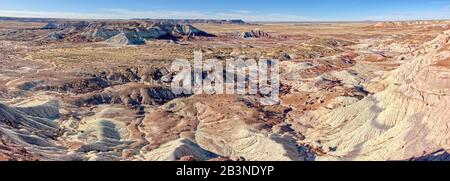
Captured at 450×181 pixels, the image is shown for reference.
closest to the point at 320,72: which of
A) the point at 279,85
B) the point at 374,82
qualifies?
the point at 279,85

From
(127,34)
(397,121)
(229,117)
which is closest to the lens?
(397,121)

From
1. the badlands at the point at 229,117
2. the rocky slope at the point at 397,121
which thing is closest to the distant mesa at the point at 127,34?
the badlands at the point at 229,117

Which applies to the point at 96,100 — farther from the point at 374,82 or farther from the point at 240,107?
the point at 374,82

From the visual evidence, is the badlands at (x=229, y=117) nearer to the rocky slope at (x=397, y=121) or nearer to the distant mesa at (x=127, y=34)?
the rocky slope at (x=397, y=121)

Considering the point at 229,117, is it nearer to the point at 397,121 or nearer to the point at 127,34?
the point at 397,121

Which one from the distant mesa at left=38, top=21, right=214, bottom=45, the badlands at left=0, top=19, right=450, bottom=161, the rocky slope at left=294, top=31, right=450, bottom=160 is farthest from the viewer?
the distant mesa at left=38, top=21, right=214, bottom=45

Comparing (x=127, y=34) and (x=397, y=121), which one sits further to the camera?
(x=127, y=34)

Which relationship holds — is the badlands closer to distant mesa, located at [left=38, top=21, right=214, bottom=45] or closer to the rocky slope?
the rocky slope

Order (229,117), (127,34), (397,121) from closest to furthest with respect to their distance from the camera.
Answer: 1. (397,121)
2. (229,117)
3. (127,34)

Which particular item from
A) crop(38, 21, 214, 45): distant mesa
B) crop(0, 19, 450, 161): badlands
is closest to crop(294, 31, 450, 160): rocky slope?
crop(0, 19, 450, 161): badlands

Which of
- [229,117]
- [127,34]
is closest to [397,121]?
[229,117]
